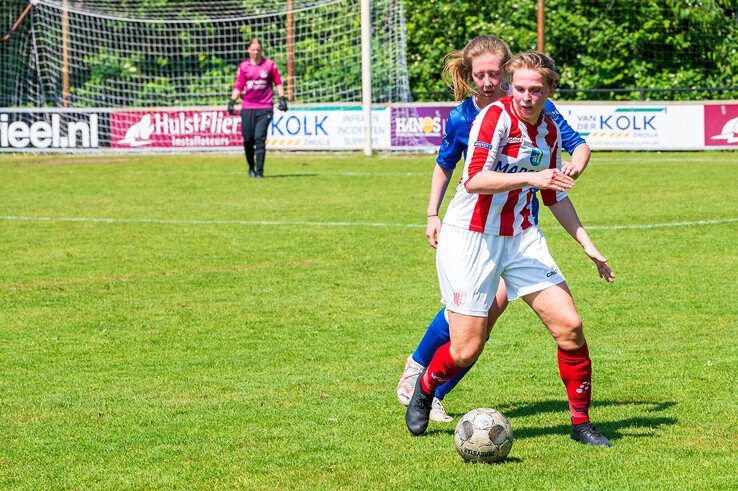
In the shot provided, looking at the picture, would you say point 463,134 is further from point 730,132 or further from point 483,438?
point 730,132

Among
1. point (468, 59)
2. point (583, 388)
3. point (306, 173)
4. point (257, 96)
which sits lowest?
point (583, 388)

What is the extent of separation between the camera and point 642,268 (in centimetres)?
1070

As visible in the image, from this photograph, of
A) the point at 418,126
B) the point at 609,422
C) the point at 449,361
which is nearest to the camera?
the point at 449,361

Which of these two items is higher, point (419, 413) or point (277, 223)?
point (277, 223)

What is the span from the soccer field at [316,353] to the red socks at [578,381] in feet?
0.49

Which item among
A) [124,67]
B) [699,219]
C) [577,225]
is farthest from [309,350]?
[124,67]

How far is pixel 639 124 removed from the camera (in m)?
25.6

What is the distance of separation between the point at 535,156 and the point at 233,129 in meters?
22.4

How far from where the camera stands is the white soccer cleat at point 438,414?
6.00 metres

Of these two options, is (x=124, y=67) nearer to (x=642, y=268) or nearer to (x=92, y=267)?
(x=92, y=267)

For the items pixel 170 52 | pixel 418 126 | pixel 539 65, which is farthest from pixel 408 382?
pixel 170 52

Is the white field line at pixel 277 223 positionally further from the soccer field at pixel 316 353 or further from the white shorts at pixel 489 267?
the white shorts at pixel 489 267

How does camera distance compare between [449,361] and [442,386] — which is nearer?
[449,361]

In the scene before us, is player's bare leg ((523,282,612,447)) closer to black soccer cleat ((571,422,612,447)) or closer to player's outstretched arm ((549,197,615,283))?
black soccer cleat ((571,422,612,447))
